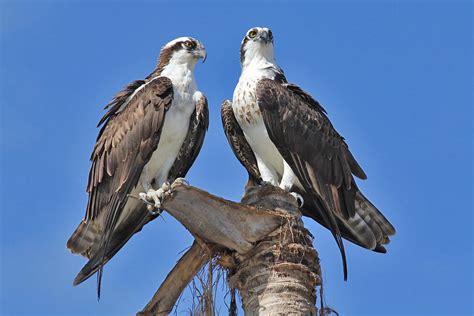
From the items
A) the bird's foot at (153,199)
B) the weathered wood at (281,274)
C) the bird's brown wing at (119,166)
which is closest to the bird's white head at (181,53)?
the bird's brown wing at (119,166)

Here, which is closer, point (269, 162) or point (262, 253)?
point (262, 253)

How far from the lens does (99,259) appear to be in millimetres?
9297

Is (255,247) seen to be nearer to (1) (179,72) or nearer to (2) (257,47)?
(1) (179,72)

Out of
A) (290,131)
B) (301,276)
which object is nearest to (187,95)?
(290,131)

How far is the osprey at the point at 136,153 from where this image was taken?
9.38 m

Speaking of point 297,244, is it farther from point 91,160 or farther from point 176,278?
point 91,160

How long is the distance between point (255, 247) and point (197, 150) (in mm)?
1910

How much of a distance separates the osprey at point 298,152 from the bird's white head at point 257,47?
5.2 inches

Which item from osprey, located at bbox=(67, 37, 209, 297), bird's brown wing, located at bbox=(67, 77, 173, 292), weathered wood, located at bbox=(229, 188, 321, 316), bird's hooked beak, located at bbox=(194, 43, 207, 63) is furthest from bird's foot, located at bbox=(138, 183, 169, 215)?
bird's hooked beak, located at bbox=(194, 43, 207, 63)

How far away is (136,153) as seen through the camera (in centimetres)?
945

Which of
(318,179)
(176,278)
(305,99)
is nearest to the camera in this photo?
(176,278)

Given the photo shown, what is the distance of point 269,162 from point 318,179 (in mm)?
734

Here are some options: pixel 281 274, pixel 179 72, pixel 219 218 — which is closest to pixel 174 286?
pixel 219 218

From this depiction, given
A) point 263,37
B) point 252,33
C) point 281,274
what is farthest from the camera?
point 252,33
